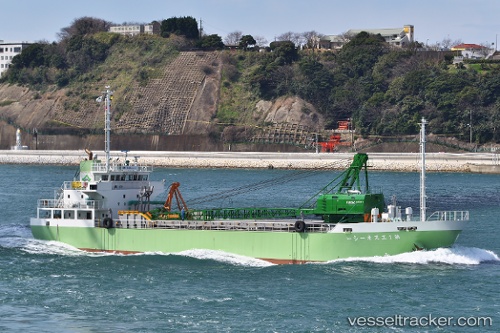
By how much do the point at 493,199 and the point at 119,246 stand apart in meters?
39.8

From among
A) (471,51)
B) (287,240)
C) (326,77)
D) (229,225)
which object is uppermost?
(471,51)

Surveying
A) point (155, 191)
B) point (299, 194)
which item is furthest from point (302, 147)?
point (155, 191)

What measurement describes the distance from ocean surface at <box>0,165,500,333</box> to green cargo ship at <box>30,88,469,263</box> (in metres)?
0.71

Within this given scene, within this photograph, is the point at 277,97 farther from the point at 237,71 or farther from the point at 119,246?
the point at 119,246

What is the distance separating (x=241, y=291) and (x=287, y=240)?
678 centimetres

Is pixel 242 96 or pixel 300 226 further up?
pixel 242 96

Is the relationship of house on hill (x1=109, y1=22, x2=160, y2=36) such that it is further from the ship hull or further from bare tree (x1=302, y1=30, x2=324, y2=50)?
the ship hull

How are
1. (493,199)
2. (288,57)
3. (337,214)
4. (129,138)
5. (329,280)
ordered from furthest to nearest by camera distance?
(288,57), (129,138), (493,199), (337,214), (329,280)

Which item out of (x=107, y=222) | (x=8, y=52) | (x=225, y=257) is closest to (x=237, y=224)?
(x=225, y=257)

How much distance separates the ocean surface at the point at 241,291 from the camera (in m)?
36.8

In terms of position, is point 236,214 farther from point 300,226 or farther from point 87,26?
point 87,26

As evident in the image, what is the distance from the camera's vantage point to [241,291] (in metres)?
41.7

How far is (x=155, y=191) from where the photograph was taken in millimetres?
55781

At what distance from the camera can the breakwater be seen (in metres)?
113
